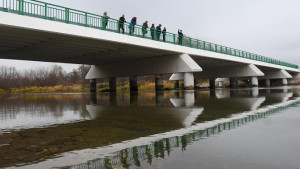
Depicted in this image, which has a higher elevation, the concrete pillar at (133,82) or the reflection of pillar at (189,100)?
the concrete pillar at (133,82)

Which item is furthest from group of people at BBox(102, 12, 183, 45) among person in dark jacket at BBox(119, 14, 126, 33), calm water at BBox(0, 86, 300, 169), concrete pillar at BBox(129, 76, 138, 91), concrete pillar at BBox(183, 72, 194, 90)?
calm water at BBox(0, 86, 300, 169)

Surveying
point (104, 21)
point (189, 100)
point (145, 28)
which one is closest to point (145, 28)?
point (145, 28)

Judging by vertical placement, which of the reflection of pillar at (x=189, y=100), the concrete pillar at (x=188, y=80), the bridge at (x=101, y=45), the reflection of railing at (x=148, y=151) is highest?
the bridge at (x=101, y=45)

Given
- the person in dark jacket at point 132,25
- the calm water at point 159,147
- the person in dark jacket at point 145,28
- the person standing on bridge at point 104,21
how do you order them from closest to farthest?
the calm water at point 159,147
the person standing on bridge at point 104,21
the person in dark jacket at point 132,25
the person in dark jacket at point 145,28

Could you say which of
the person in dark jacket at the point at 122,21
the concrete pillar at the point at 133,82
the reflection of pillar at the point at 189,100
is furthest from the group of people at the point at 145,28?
the concrete pillar at the point at 133,82

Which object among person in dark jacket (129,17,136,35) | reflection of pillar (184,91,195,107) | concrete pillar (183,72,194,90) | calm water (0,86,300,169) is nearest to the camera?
calm water (0,86,300,169)

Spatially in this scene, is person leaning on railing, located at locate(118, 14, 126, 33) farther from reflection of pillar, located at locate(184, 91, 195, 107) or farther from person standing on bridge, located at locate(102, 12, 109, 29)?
reflection of pillar, located at locate(184, 91, 195, 107)

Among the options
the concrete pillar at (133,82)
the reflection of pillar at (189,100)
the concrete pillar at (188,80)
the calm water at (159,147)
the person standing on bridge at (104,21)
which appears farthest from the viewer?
the concrete pillar at (133,82)

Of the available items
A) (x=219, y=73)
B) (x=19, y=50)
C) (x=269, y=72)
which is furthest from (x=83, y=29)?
(x=269, y=72)

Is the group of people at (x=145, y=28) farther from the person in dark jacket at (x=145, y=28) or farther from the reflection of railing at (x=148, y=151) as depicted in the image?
the reflection of railing at (x=148, y=151)

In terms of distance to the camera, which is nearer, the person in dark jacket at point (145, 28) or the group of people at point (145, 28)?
the group of people at point (145, 28)

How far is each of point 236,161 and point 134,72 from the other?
28785 mm

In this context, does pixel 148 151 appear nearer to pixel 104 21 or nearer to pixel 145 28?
pixel 104 21

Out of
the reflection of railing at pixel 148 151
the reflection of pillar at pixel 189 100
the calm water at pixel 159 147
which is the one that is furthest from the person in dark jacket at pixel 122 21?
the reflection of railing at pixel 148 151
